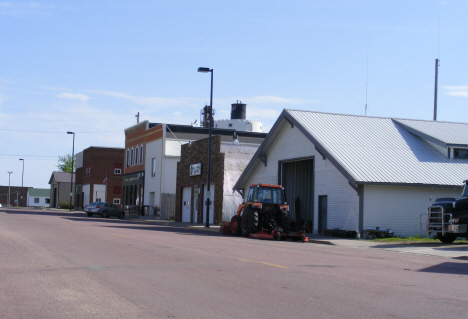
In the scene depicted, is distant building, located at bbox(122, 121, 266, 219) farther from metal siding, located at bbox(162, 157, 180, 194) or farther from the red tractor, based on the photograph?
the red tractor

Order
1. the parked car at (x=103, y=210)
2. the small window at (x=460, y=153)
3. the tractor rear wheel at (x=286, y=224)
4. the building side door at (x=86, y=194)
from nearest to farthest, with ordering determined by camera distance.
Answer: the tractor rear wheel at (x=286, y=224), the small window at (x=460, y=153), the parked car at (x=103, y=210), the building side door at (x=86, y=194)

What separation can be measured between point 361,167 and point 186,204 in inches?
936

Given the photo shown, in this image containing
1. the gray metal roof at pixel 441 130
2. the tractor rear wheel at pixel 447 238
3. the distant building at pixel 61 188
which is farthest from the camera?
the distant building at pixel 61 188

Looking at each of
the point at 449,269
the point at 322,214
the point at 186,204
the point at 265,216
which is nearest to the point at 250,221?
the point at 265,216

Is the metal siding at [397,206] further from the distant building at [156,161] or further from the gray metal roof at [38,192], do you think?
the gray metal roof at [38,192]

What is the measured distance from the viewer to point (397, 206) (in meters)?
28.6

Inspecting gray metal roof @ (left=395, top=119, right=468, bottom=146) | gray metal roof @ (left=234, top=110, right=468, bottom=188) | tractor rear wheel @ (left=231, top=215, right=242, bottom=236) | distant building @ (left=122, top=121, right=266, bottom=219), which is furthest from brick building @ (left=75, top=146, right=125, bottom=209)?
tractor rear wheel @ (left=231, top=215, right=242, bottom=236)

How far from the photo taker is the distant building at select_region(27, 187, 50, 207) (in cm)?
14500

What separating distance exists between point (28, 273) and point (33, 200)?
142 metres

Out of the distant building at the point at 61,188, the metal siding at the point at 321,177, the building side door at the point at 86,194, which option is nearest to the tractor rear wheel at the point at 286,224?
the metal siding at the point at 321,177

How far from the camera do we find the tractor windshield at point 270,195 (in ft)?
89.0

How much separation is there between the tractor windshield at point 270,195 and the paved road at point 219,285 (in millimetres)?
10053

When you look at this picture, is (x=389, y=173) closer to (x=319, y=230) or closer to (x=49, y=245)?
(x=319, y=230)

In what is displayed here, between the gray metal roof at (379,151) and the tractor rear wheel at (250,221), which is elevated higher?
the gray metal roof at (379,151)
